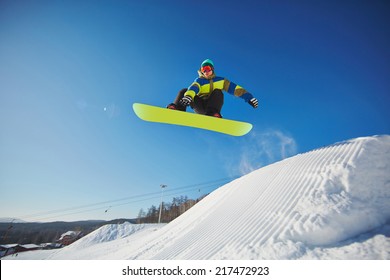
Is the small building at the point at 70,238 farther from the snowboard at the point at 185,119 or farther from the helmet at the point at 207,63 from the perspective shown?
the helmet at the point at 207,63

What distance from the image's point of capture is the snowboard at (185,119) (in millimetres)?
5278

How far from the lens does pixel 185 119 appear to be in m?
5.45

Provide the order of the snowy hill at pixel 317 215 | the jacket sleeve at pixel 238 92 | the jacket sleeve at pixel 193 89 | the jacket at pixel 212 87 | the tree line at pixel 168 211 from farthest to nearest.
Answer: the tree line at pixel 168 211, the jacket sleeve at pixel 238 92, the jacket at pixel 212 87, the jacket sleeve at pixel 193 89, the snowy hill at pixel 317 215

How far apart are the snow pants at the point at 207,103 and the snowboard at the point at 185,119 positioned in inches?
6.8

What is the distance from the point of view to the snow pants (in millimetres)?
5203

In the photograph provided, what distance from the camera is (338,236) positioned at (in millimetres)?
4320

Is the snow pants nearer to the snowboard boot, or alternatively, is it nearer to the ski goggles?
the snowboard boot

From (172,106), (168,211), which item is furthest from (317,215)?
(168,211)

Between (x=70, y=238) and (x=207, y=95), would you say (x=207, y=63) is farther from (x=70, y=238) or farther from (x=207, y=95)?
(x=70, y=238)

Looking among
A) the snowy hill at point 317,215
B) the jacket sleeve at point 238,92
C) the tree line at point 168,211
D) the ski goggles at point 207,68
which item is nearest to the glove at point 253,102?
the jacket sleeve at point 238,92

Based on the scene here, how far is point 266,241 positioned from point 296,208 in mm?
1202

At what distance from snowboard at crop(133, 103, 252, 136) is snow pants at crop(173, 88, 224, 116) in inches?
6.8

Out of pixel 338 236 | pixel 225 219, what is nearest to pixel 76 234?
pixel 225 219

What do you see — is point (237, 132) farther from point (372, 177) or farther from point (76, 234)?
point (76, 234)
